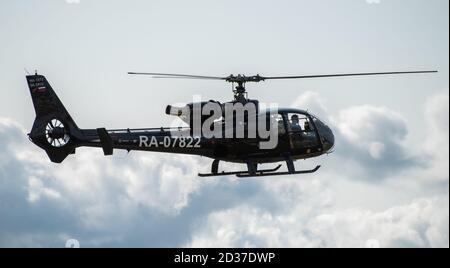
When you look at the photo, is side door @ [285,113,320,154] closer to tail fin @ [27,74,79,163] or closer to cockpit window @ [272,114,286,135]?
cockpit window @ [272,114,286,135]

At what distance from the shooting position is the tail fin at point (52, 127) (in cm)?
5025

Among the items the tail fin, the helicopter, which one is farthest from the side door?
the tail fin

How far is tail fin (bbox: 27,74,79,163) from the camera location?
50250 millimetres

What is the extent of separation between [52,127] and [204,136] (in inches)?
375

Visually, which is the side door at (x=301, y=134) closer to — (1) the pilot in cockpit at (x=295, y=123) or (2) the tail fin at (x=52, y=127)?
(1) the pilot in cockpit at (x=295, y=123)

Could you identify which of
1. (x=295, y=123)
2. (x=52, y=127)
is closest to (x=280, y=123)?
(x=295, y=123)

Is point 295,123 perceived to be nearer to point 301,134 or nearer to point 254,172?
point 301,134

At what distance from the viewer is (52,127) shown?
166 ft
